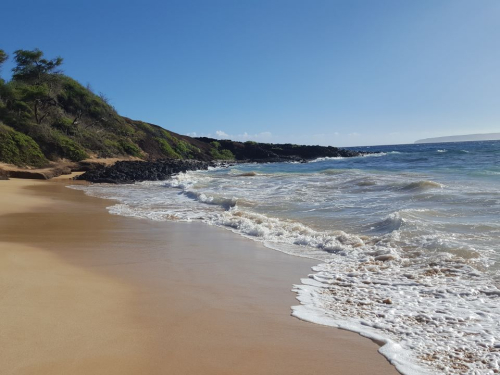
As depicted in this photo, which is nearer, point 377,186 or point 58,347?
point 58,347

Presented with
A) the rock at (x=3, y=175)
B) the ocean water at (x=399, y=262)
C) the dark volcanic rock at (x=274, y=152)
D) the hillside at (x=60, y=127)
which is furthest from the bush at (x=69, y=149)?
the dark volcanic rock at (x=274, y=152)

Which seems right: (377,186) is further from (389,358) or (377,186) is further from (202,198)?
(389,358)

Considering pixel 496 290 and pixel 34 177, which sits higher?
pixel 34 177

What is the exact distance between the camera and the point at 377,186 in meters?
15.8

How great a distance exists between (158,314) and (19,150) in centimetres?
2187

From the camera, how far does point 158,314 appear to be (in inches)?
143

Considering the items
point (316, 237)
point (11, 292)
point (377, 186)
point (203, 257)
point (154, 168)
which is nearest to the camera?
point (11, 292)

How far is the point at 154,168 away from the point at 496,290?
24211 mm

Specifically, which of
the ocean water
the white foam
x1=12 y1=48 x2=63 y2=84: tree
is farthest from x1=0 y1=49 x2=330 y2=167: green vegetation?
the white foam

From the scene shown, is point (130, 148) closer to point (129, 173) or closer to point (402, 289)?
point (129, 173)

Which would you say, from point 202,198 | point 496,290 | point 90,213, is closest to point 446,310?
point 496,290

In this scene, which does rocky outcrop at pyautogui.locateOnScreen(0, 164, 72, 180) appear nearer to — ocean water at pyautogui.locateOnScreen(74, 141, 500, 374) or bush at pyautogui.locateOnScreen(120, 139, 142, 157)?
ocean water at pyautogui.locateOnScreen(74, 141, 500, 374)

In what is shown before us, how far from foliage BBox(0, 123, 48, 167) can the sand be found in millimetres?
16617

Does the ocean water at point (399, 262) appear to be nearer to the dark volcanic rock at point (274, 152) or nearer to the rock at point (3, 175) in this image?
the rock at point (3, 175)
